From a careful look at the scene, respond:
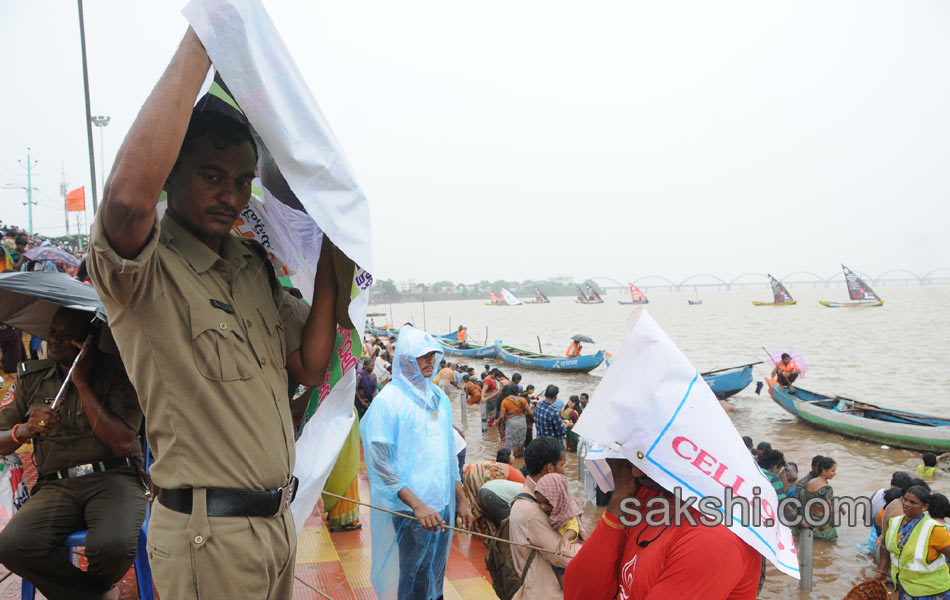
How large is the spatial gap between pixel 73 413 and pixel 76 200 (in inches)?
806

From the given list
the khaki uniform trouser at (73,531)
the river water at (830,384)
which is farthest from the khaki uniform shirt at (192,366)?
the river water at (830,384)

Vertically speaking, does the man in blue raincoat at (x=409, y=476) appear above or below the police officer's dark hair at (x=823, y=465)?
above

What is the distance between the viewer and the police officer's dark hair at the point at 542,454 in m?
3.80

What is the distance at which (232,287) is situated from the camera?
1623 mm

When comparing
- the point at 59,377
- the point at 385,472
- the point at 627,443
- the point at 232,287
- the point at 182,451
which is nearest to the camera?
the point at 182,451

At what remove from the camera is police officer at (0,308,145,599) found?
2664 mm

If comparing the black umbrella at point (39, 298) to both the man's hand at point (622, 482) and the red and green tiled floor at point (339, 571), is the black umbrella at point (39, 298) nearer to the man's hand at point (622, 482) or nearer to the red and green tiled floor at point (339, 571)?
the red and green tiled floor at point (339, 571)

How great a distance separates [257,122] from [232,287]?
0.45 metres

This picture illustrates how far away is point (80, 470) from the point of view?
2.91m

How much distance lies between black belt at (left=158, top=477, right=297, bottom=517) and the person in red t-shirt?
113 centimetres

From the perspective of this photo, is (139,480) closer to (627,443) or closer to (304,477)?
(304,477)

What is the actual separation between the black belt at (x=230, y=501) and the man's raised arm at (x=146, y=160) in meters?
0.59

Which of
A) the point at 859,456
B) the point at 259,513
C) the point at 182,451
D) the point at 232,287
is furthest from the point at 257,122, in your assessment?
the point at 859,456

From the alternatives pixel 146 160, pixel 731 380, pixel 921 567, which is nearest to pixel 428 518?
pixel 146 160
